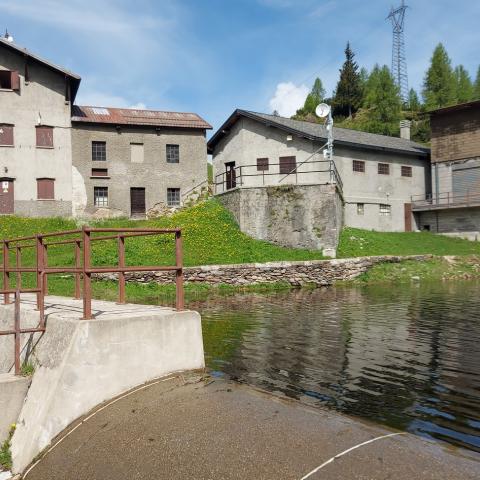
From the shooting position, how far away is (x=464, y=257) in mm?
31609

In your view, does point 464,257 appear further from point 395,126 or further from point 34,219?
point 395,126

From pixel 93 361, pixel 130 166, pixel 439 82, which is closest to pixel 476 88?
pixel 439 82

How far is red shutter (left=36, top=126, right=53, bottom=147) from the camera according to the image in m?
35.3

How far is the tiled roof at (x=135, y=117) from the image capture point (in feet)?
123

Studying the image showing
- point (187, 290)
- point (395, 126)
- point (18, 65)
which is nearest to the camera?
point (187, 290)

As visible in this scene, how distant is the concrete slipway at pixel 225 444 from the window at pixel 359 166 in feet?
115

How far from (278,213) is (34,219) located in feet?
55.0

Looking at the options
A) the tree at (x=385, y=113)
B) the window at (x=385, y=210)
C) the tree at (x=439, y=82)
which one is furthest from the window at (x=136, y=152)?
the tree at (x=439, y=82)

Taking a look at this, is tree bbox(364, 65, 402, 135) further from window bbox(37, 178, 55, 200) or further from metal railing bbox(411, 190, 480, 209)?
window bbox(37, 178, 55, 200)

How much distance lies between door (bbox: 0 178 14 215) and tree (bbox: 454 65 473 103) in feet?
238

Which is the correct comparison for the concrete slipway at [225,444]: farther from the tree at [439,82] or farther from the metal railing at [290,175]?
the tree at [439,82]

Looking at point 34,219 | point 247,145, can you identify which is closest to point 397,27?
point 247,145

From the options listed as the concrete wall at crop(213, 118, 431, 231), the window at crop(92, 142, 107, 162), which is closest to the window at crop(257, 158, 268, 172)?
the concrete wall at crop(213, 118, 431, 231)

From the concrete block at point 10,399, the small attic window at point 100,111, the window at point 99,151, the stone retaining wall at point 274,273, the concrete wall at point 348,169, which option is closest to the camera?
the concrete block at point 10,399
